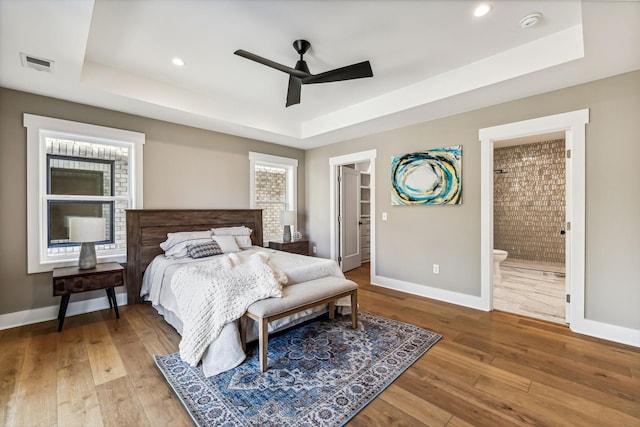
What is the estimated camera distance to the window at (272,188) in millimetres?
4996

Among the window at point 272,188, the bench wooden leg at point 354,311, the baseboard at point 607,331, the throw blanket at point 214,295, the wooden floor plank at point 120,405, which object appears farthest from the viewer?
the window at point 272,188

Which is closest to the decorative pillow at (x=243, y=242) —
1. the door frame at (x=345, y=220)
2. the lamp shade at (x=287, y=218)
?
the lamp shade at (x=287, y=218)

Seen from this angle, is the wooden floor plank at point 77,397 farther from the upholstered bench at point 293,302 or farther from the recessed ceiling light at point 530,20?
the recessed ceiling light at point 530,20

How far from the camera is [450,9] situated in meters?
2.12

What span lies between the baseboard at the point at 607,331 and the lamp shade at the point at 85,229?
200 inches

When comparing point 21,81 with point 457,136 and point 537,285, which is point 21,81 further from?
point 537,285

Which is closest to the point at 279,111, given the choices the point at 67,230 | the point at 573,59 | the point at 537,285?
the point at 67,230

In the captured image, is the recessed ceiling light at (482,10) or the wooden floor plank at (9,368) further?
the recessed ceiling light at (482,10)

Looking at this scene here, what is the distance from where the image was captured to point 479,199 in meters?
3.47

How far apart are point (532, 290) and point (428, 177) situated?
238 cm

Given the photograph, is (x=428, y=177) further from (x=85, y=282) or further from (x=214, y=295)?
(x=85, y=282)

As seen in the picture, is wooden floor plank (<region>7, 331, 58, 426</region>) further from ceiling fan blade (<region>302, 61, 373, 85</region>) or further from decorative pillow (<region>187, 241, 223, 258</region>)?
ceiling fan blade (<region>302, 61, 373, 85</region>)

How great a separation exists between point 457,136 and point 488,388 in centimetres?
289

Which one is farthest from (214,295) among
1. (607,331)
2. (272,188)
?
(607,331)
